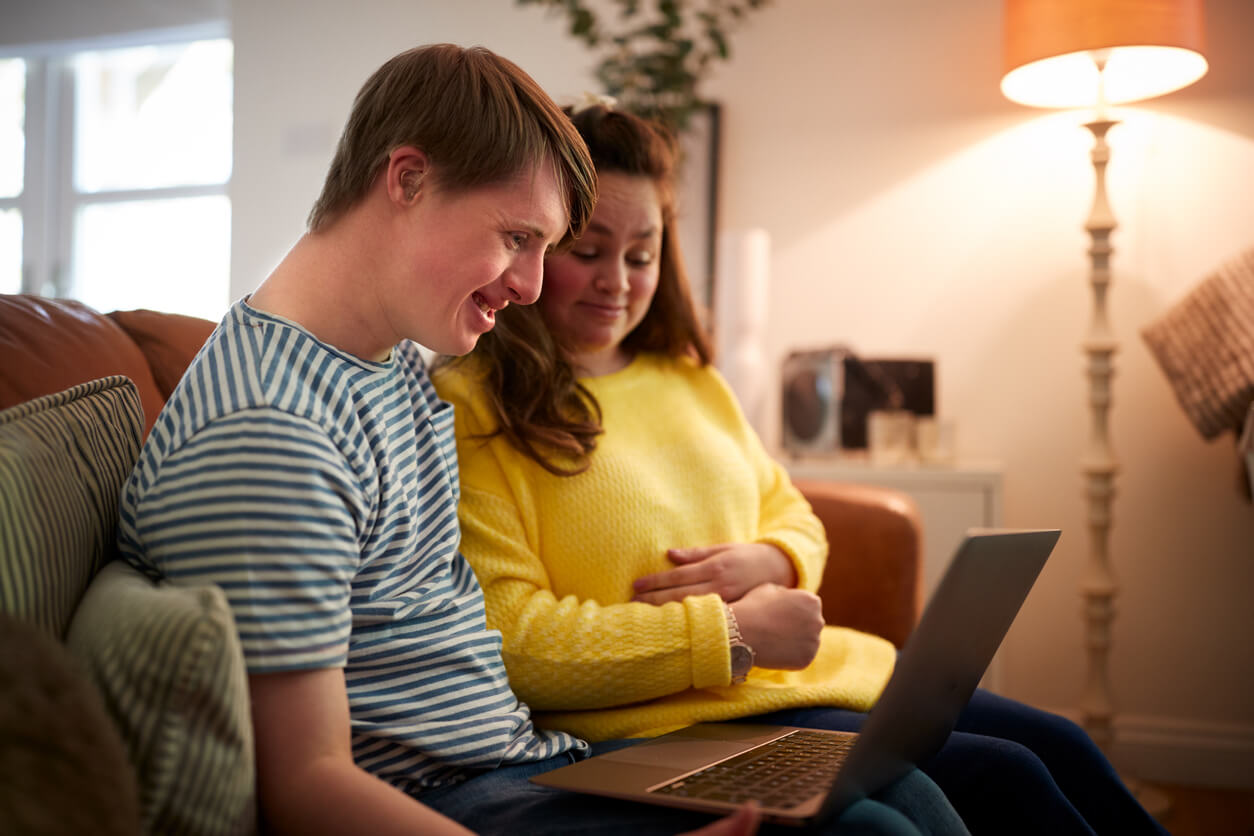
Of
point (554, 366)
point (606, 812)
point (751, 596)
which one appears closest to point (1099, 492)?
point (751, 596)

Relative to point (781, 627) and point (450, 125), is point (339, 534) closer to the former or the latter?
point (450, 125)

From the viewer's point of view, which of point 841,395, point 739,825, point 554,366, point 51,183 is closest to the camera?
point 739,825

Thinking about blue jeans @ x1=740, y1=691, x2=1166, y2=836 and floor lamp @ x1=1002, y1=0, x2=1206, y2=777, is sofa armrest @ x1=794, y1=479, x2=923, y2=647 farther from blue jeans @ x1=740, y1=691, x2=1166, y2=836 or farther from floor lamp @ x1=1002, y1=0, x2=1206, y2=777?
floor lamp @ x1=1002, y1=0, x2=1206, y2=777

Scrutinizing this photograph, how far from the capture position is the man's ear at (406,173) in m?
0.80

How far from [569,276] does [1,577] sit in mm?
706

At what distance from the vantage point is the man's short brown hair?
80 centimetres

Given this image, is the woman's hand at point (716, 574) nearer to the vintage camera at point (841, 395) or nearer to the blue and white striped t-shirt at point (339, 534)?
the blue and white striped t-shirt at point (339, 534)

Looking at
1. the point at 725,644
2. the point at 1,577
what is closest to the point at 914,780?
the point at 725,644

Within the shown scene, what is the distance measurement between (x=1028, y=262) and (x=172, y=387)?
211 centimetres

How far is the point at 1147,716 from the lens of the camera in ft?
8.10

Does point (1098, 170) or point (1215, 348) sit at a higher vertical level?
point (1098, 170)

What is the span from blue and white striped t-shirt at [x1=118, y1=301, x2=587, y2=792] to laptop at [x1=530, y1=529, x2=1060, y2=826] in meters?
0.11

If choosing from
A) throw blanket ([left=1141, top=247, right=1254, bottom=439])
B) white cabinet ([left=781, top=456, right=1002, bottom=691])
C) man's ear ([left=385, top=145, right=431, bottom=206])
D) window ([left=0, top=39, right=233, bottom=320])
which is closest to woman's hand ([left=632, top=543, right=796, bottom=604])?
man's ear ([left=385, top=145, right=431, bottom=206])

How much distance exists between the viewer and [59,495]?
28.7 inches
